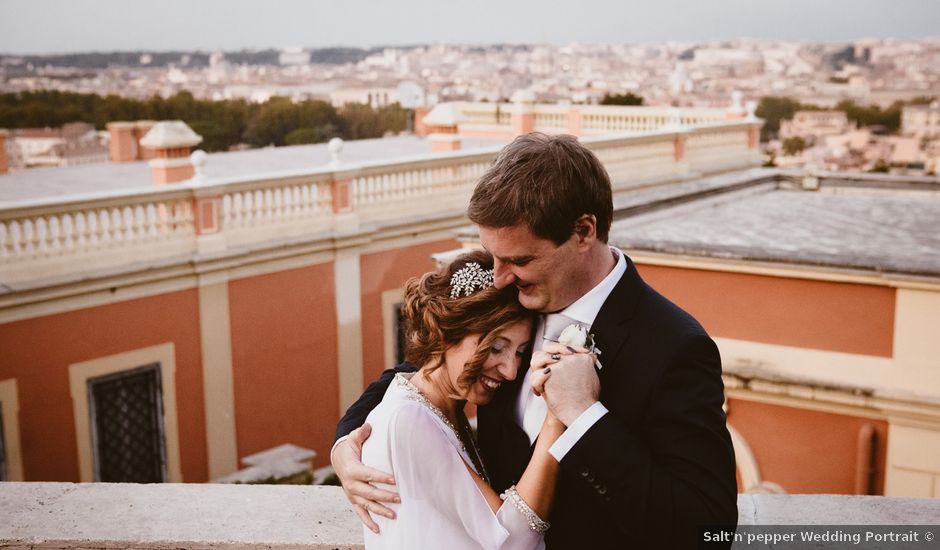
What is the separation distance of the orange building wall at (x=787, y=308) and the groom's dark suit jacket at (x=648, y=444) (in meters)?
5.03

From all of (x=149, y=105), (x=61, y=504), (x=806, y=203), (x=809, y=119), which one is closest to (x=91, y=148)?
(x=149, y=105)

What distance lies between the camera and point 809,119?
37.1m

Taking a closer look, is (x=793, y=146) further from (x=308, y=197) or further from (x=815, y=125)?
(x=308, y=197)

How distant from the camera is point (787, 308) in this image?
665 centimetres

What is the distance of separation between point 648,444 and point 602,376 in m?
0.15

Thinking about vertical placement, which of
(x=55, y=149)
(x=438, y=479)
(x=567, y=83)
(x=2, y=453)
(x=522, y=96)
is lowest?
(x=2, y=453)

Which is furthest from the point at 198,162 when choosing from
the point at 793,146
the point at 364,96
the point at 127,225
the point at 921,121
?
the point at 921,121

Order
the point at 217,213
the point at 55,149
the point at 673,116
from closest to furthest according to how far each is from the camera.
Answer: the point at 217,213, the point at 55,149, the point at 673,116

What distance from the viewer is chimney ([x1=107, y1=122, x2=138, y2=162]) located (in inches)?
744

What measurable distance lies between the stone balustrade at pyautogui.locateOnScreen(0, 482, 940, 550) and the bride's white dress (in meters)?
0.39

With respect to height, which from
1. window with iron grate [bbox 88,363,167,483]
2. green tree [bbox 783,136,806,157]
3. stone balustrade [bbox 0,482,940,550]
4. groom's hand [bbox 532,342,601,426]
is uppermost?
groom's hand [bbox 532,342,601,426]

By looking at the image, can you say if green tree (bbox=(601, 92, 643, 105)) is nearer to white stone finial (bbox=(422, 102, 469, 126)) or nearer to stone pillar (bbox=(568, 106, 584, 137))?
stone pillar (bbox=(568, 106, 584, 137))

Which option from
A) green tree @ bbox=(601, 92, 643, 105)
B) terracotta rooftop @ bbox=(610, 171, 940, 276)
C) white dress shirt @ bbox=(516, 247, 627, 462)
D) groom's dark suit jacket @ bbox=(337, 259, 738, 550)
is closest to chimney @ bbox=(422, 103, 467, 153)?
terracotta rooftop @ bbox=(610, 171, 940, 276)

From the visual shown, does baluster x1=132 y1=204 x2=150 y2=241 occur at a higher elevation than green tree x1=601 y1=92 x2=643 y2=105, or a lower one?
lower
